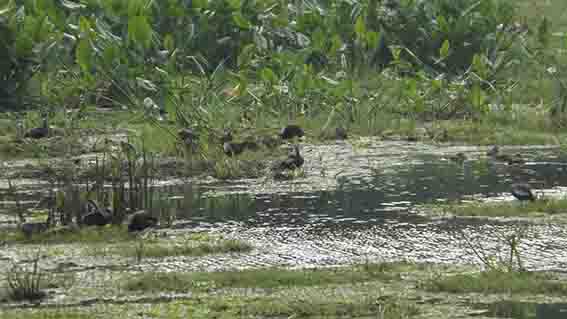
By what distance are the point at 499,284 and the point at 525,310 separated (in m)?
0.38

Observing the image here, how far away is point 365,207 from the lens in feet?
27.6

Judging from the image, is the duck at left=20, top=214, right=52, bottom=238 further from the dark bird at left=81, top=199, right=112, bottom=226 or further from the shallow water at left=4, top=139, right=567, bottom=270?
the shallow water at left=4, top=139, right=567, bottom=270

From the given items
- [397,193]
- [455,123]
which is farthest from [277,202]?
[455,123]

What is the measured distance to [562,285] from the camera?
6.06m

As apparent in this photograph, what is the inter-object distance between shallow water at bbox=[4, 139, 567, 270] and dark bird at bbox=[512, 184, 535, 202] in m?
0.29

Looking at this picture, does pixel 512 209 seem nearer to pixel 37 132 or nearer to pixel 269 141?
pixel 269 141

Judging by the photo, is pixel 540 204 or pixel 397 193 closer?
pixel 540 204

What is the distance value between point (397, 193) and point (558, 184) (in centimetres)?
119

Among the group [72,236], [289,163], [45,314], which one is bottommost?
[45,314]

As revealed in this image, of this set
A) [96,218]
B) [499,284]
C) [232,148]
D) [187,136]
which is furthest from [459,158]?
[499,284]

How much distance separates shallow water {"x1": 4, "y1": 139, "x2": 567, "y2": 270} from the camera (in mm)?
6965

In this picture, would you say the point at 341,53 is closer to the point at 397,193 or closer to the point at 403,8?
the point at 403,8

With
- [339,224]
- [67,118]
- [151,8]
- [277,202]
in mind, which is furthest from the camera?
[151,8]

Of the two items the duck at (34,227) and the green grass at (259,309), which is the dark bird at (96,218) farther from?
the green grass at (259,309)
